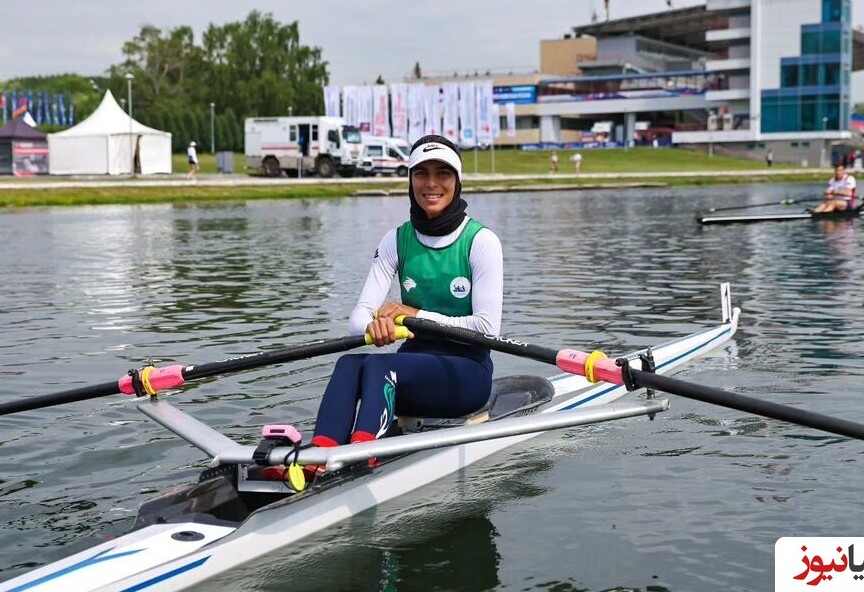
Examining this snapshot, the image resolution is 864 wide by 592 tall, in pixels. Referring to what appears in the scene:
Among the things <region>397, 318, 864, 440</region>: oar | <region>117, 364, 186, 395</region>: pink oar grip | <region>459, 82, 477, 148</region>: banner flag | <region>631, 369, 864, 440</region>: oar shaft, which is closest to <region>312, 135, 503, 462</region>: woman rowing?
<region>397, 318, 864, 440</region>: oar

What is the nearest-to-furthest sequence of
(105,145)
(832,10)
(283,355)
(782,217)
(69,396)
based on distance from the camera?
1. (283,355)
2. (69,396)
3. (782,217)
4. (105,145)
5. (832,10)

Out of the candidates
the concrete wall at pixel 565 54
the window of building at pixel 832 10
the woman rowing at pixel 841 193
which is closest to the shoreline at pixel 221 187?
the woman rowing at pixel 841 193

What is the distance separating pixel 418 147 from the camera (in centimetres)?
732

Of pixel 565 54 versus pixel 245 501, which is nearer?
pixel 245 501

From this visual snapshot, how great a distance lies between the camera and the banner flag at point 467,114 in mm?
87812

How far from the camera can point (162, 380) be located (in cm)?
718

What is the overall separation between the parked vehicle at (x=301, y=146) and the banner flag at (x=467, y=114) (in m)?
19.3

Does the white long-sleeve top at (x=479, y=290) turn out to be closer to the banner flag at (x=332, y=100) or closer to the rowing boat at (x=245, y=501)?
the rowing boat at (x=245, y=501)

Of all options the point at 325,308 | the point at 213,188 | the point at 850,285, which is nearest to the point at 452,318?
the point at 325,308

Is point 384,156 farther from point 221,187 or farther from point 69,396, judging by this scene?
point 69,396

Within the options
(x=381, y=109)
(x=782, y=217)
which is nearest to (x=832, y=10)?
(x=381, y=109)

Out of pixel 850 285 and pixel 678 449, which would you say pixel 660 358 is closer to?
pixel 678 449

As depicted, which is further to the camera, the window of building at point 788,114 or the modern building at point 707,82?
the window of building at point 788,114

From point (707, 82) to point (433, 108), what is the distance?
58.3 meters
